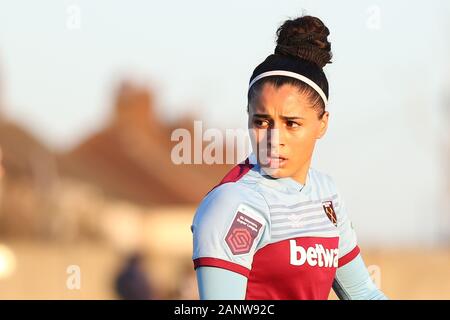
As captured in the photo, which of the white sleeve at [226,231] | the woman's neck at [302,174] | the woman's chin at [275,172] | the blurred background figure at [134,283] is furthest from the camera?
the blurred background figure at [134,283]

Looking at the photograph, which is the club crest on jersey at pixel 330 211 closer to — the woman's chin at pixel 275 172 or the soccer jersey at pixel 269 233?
the soccer jersey at pixel 269 233

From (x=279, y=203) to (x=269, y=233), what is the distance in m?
0.14

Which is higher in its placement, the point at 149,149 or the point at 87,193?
the point at 149,149

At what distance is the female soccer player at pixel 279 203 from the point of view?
14.3ft

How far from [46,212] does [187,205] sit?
458 inches

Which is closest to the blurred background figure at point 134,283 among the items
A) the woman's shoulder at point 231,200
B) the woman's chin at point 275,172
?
the woman's chin at point 275,172

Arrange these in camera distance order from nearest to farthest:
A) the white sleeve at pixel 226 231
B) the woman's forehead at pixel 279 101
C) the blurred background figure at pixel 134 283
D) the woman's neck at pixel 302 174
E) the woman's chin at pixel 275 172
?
the white sleeve at pixel 226 231, the woman's forehead at pixel 279 101, the woman's chin at pixel 275 172, the woman's neck at pixel 302 174, the blurred background figure at pixel 134 283

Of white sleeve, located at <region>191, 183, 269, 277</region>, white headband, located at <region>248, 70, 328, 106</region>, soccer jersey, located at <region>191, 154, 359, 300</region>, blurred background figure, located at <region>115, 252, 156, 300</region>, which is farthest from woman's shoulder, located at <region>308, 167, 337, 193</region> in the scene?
blurred background figure, located at <region>115, 252, 156, 300</region>

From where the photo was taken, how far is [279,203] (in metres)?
4.60

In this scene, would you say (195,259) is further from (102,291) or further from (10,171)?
(10,171)

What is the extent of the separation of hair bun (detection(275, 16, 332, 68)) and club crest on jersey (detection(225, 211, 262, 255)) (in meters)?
0.73

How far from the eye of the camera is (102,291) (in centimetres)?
2158

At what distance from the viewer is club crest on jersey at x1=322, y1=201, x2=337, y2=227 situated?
4860 millimetres
